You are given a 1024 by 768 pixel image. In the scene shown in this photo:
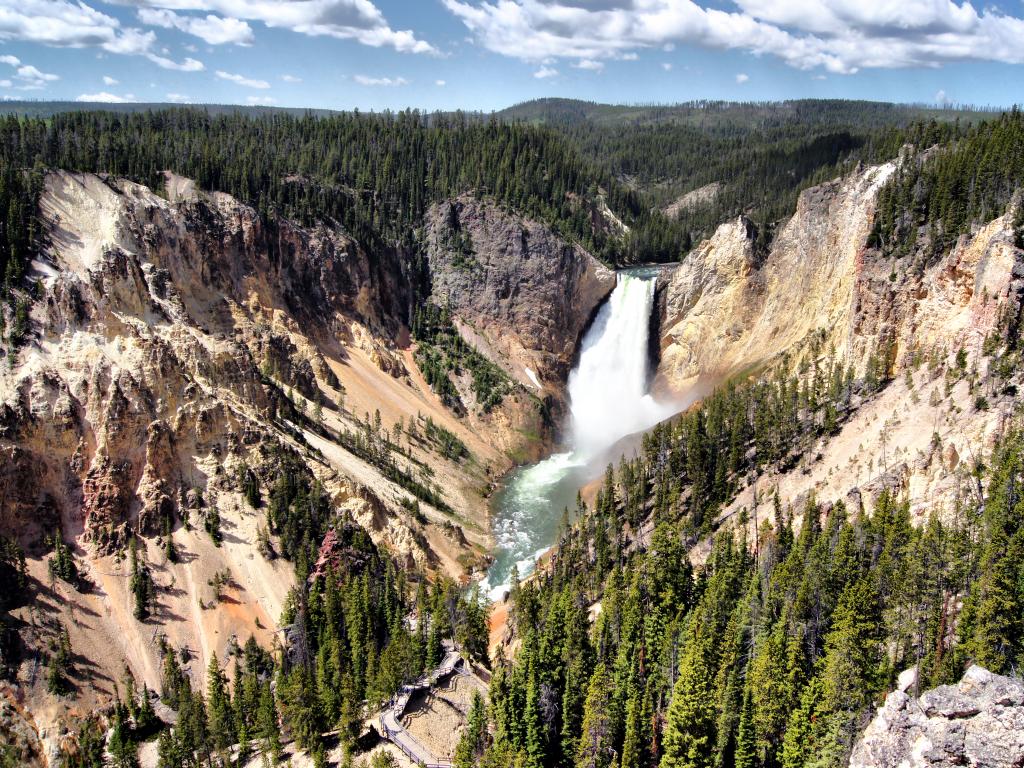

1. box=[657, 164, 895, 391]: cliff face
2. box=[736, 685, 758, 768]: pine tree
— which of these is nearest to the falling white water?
box=[657, 164, 895, 391]: cliff face

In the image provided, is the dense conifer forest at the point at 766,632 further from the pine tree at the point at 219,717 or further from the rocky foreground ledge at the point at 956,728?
the pine tree at the point at 219,717

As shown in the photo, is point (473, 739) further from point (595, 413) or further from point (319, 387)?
point (595, 413)

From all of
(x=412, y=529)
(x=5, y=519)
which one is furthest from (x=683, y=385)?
(x=5, y=519)

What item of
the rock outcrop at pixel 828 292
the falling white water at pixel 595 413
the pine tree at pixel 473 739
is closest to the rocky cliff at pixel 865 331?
the rock outcrop at pixel 828 292

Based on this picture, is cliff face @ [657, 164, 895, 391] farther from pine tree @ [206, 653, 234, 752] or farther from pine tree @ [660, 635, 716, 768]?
pine tree @ [206, 653, 234, 752]

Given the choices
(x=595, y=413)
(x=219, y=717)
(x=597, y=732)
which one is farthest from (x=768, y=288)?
(x=219, y=717)

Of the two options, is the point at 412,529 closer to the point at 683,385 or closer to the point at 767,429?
the point at 767,429
